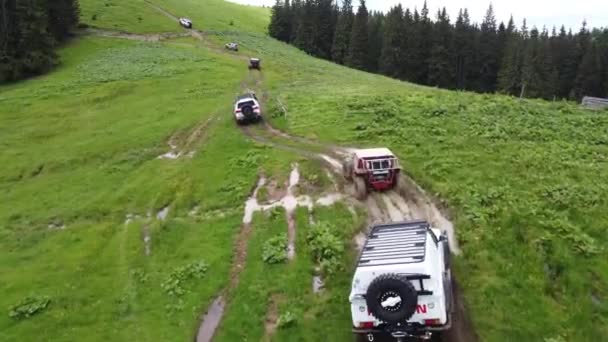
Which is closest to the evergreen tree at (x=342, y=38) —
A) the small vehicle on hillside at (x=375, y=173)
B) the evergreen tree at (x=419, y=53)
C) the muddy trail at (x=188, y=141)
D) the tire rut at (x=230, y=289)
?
the evergreen tree at (x=419, y=53)

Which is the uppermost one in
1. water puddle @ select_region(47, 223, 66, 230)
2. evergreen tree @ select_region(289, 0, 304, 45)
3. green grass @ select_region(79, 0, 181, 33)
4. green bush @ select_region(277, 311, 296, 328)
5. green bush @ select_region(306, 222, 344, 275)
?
evergreen tree @ select_region(289, 0, 304, 45)

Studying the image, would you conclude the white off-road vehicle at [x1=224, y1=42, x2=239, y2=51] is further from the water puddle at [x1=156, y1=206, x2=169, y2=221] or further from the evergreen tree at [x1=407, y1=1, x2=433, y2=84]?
the water puddle at [x1=156, y1=206, x2=169, y2=221]

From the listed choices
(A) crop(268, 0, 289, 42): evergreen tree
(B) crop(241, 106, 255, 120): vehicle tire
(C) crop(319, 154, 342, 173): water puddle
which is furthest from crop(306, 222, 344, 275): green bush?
(A) crop(268, 0, 289, 42): evergreen tree

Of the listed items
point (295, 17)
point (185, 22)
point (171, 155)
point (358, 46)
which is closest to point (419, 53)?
point (358, 46)

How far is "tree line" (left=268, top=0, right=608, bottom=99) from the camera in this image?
273ft

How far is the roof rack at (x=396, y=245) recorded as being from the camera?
15.4 m

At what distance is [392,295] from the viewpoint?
47.9ft

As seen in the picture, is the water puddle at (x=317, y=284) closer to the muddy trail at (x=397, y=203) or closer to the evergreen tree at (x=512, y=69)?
the muddy trail at (x=397, y=203)

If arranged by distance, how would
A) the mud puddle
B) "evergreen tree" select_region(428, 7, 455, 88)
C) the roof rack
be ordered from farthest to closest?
"evergreen tree" select_region(428, 7, 455, 88)
the mud puddle
the roof rack

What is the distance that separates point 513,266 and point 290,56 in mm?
65621

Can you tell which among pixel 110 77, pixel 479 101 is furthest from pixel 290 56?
pixel 479 101

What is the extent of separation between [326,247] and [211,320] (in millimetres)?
5446

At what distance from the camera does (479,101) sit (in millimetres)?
41562

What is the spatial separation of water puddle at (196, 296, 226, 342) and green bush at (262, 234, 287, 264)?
268 cm
